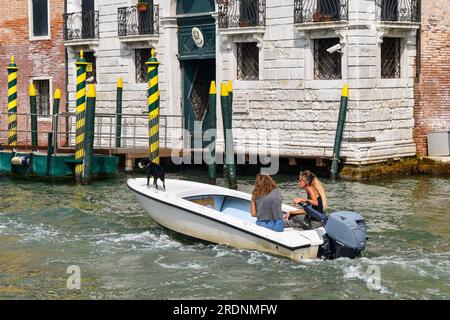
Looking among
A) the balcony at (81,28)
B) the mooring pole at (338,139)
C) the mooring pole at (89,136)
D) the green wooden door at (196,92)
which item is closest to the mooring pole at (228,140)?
the mooring pole at (338,139)

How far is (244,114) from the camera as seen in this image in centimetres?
2158

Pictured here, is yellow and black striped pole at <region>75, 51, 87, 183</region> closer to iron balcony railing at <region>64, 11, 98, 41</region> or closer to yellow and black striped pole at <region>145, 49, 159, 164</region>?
yellow and black striped pole at <region>145, 49, 159, 164</region>

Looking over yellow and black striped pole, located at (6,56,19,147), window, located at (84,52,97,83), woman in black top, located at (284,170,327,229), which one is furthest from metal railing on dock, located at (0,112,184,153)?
woman in black top, located at (284,170,327,229)

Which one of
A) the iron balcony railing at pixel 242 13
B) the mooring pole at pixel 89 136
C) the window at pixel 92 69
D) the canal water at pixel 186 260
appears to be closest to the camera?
the canal water at pixel 186 260

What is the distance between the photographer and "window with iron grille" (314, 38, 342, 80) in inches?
794

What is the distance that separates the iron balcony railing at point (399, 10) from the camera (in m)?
20.0

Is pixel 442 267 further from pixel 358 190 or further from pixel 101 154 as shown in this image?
pixel 101 154

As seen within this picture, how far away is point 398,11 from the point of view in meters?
20.1

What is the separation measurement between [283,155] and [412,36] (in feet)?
12.2

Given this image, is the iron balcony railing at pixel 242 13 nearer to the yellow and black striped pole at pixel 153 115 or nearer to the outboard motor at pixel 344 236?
the yellow and black striped pole at pixel 153 115

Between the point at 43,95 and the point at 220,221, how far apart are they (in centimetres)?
1606

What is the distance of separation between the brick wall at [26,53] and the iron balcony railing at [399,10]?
382 inches

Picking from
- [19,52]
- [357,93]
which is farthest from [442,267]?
[19,52]

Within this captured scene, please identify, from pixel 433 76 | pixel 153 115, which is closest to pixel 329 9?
pixel 433 76
